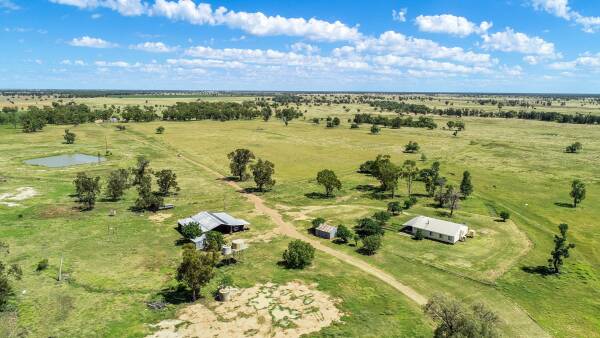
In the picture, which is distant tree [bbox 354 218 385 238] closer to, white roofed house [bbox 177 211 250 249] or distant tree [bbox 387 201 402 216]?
distant tree [bbox 387 201 402 216]

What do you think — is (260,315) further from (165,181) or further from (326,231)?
(165,181)

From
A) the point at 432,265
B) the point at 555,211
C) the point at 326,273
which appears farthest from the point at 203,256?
the point at 555,211

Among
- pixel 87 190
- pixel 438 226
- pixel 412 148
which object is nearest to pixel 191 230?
pixel 87 190

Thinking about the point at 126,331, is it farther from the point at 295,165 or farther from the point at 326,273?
the point at 295,165

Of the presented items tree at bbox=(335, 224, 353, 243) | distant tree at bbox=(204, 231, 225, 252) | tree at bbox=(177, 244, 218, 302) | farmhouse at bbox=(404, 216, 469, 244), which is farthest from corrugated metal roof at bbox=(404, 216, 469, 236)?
A: tree at bbox=(177, 244, 218, 302)

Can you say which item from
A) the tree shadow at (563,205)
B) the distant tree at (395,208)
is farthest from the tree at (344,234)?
the tree shadow at (563,205)

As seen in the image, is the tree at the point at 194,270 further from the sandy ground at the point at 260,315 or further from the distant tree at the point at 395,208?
the distant tree at the point at 395,208

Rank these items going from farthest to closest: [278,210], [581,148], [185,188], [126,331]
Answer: [581,148]
[185,188]
[278,210]
[126,331]

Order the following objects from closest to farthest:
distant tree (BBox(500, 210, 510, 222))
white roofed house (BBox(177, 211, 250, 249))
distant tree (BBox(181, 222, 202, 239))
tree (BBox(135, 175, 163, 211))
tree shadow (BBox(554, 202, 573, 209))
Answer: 1. distant tree (BBox(181, 222, 202, 239))
2. white roofed house (BBox(177, 211, 250, 249))
3. distant tree (BBox(500, 210, 510, 222))
4. tree (BBox(135, 175, 163, 211))
5. tree shadow (BBox(554, 202, 573, 209))
